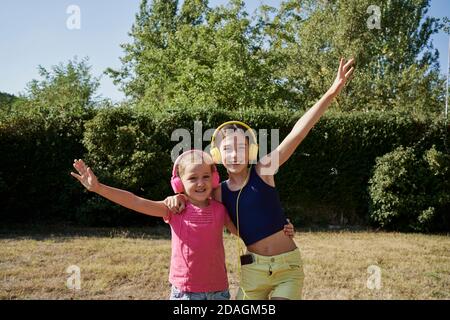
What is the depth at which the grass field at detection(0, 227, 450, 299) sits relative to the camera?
494 centimetres

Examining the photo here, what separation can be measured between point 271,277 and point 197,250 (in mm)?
501

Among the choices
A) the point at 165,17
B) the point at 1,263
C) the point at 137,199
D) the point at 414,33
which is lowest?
the point at 1,263

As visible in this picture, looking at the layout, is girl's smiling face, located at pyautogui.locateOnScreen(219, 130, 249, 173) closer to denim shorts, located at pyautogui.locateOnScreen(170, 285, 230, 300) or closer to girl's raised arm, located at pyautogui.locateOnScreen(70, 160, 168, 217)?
girl's raised arm, located at pyautogui.locateOnScreen(70, 160, 168, 217)

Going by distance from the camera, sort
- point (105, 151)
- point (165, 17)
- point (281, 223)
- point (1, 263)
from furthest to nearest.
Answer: point (165, 17) < point (105, 151) < point (1, 263) < point (281, 223)

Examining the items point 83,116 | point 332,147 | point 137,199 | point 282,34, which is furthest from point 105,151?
point 282,34

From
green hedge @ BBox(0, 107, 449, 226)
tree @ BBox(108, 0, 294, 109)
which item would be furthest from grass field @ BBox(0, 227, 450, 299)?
tree @ BBox(108, 0, 294, 109)

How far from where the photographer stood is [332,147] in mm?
10664

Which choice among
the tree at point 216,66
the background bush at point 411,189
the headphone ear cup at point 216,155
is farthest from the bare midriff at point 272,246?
the tree at point 216,66

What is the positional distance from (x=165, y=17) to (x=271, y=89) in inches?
633

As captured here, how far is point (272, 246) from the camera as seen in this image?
107 inches

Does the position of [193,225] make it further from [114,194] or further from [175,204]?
[114,194]

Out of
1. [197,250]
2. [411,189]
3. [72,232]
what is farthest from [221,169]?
[197,250]

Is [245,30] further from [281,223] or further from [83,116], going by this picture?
[281,223]

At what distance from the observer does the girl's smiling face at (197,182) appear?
2.67 m
